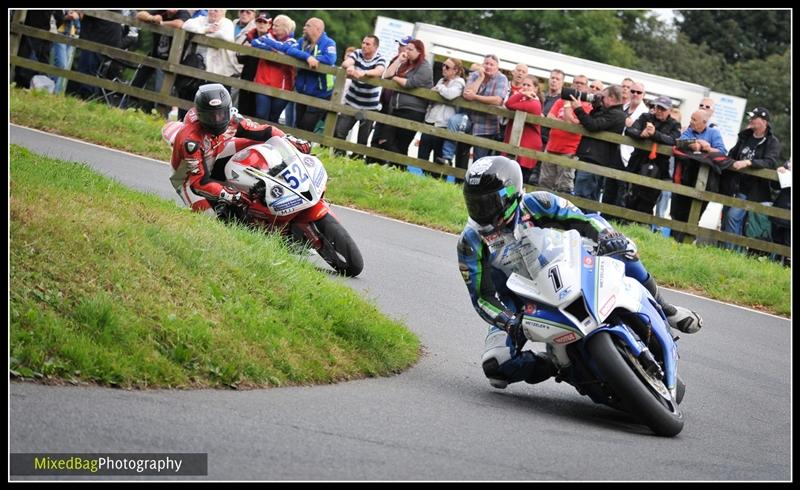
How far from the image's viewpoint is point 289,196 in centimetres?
1049

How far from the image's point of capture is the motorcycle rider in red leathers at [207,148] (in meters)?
10.3

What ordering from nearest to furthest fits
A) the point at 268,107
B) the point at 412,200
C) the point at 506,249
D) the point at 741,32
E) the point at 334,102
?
the point at 506,249
the point at 412,200
the point at 334,102
the point at 268,107
the point at 741,32

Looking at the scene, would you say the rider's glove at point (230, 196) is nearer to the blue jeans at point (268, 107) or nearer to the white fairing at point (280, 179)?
the white fairing at point (280, 179)

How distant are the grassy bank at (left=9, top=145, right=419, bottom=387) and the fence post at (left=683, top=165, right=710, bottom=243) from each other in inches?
338

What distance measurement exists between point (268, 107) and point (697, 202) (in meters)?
6.24

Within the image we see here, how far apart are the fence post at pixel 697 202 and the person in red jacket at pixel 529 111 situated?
86.9 inches

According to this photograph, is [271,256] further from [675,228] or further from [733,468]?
[675,228]

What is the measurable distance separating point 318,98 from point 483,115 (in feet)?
7.90

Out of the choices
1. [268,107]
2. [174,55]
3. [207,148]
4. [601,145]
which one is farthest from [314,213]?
[174,55]

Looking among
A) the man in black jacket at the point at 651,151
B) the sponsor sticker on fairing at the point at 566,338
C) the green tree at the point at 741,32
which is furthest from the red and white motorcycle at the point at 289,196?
the green tree at the point at 741,32

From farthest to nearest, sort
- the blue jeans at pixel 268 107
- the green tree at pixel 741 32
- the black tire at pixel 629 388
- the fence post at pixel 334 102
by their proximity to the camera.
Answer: the green tree at pixel 741 32 → the blue jeans at pixel 268 107 → the fence post at pixel 334 102 → the black tire at pixel 629 388

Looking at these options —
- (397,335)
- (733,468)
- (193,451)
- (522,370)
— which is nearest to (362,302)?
(397,335)

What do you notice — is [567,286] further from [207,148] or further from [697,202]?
[697,202]

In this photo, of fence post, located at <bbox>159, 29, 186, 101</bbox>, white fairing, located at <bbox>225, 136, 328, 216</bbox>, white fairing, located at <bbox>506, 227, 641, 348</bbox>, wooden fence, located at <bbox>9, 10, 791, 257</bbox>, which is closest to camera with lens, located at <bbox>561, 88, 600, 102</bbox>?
wooden fence, located at <bbox>9, 10, 791, 257</bbox>
